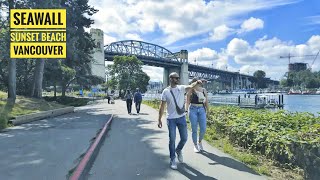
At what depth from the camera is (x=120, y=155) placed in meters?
8.19

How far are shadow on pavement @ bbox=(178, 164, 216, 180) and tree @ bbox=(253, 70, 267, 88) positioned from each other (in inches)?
6326

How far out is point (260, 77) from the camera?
161 meters

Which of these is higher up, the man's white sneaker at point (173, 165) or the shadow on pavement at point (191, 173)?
the man's white sneaker at point (173, 165)

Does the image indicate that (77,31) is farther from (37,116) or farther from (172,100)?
(172,100)

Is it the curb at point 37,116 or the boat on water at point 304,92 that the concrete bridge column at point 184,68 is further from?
the curb at point 37,116

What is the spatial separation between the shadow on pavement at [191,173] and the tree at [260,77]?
16068 centimetres

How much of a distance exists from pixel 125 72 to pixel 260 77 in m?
103

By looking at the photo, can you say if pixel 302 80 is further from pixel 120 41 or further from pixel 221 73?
pixel 120 41

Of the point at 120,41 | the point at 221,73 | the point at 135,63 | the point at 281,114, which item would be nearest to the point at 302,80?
the point at 221,73

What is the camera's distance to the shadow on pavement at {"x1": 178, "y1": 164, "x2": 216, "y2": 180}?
19.7 ft

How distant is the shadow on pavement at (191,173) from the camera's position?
6008mm

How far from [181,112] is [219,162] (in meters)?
1.43

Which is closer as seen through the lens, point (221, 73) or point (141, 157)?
point (141, 157)

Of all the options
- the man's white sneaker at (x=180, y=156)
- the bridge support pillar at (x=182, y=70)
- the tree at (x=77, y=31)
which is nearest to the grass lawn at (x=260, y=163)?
the man's white sneaker at (x=180, y=156)
